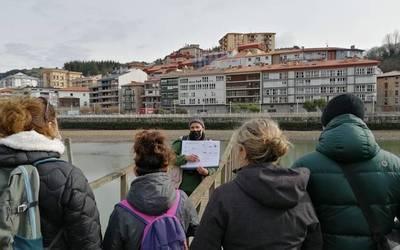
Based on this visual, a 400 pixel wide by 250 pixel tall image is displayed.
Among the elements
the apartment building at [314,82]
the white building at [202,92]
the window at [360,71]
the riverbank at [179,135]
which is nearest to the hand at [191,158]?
the riverbank at [179,135]

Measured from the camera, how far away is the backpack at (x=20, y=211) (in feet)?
5.52

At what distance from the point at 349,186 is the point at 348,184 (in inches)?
0.4

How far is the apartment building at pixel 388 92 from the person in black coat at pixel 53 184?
65.6 meters

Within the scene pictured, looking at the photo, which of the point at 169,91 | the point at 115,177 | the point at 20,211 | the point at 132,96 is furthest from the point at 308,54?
the point at 20,211

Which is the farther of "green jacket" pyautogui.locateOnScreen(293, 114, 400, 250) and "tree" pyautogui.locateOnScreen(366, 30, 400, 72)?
"tree" pyautogui.locateOnScreen(366, 30, 400, 72)

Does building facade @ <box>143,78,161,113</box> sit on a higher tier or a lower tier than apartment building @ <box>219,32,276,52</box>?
A: lower

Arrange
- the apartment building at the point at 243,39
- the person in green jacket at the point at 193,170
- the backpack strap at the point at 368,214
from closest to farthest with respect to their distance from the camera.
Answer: the backpack strap at the point at 368,214
the person in green jacket at the point at 193,170
the apartment building at the point at 243,39

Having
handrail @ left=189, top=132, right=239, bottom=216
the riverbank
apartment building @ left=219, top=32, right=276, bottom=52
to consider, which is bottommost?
the riverbank

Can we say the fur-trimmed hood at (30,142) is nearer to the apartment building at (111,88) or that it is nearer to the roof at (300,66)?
the roof at (300,66)

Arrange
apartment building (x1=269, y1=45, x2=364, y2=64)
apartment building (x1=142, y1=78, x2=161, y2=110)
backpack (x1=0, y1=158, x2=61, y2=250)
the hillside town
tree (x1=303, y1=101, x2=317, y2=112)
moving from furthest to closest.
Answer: apartment building (x1=142, y1=78, x2=161, y2=110) < apartment building (x1=269, y1=45, x2=364, y2=64) < the hillside town < tree (x1=303, y1=101, x2=317, y2=112) < backpack (x1=0, y1=158, x2=61, y2=250)

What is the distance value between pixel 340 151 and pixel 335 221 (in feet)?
1.09

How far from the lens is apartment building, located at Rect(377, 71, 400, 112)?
63062 millimetres

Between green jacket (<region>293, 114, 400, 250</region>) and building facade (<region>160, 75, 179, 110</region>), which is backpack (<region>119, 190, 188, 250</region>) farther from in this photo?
building facade (<region>160, 75, 179, 110</region>)

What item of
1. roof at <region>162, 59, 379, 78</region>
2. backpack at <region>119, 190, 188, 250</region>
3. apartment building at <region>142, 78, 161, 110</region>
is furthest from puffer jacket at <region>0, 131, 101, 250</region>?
apartment building at <region>142, 78, 161, 110</region>
